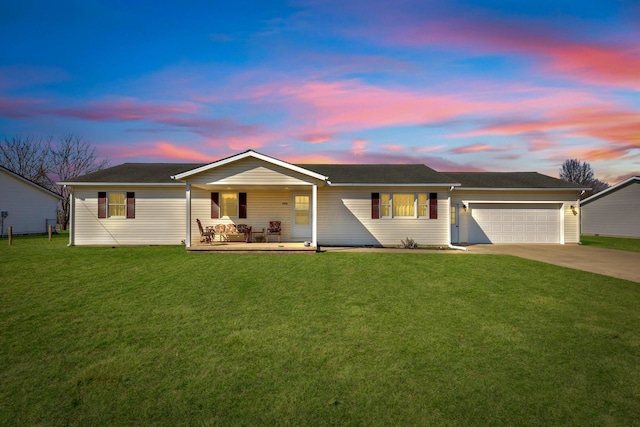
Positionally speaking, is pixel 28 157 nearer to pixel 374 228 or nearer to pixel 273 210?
pixel 273 210

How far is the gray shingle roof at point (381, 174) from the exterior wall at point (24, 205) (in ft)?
77.3

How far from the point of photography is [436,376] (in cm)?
464

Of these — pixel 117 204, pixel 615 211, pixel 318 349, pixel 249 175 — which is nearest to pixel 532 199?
pixel 615 211

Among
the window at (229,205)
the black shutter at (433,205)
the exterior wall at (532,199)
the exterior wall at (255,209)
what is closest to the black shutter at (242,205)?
the window at (229,205)

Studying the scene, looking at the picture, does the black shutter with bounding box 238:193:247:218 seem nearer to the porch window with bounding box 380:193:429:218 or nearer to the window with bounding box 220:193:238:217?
the window with bounding box 220:193:238:217

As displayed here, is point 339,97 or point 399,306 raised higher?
point 339,97

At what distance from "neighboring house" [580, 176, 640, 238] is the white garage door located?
12.4m

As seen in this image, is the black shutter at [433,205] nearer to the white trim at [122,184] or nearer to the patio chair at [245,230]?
the patio chair at [245,230]

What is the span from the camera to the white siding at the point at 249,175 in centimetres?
1480

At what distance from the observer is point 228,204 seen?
57.0 feet

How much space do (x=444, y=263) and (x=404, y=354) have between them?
24.8 ft

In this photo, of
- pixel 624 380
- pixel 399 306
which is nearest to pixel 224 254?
pixel 399 306

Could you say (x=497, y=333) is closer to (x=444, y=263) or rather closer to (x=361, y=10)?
(x=444, y=263)

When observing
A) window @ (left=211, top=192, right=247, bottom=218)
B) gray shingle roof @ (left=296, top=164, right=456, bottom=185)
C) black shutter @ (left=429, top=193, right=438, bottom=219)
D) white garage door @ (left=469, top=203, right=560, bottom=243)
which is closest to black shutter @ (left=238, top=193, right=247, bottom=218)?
window @ (left=211, top=192, right=247, bottom=218)
